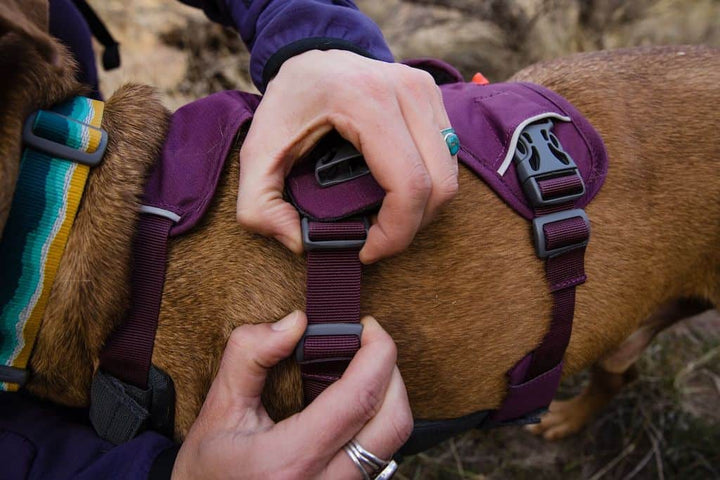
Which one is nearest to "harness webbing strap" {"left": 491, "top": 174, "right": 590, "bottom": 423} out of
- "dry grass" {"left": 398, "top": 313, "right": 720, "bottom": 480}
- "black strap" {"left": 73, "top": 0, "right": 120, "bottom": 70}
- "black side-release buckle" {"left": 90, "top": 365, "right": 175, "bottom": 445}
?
"black side-release buckle" {"left": 90, "top": 365, "right": 175, "bottom": 445}

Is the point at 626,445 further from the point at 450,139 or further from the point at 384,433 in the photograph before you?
the point at 450,139

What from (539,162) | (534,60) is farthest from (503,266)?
(534,60)

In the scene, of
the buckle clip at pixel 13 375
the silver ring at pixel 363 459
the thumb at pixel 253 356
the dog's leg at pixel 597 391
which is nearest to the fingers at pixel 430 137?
the thumb at pixel 253 356

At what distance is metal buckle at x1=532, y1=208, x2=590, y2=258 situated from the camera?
53.7 inches

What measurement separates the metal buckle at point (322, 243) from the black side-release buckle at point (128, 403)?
46 cm

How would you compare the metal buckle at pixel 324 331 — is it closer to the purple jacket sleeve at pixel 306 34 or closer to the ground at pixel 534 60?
the purple jacket sleeve at pixel 306 34

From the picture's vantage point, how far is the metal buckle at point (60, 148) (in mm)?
1126

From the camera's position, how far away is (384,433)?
3.82 ft

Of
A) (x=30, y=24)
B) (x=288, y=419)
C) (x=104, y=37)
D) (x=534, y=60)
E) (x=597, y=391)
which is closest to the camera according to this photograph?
(x=30, y=24)

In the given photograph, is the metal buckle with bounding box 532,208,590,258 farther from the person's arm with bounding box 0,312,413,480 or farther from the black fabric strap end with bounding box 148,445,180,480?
the black fabric strap end with bounding box 148,445,180,480

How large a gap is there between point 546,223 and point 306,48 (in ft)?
2.38

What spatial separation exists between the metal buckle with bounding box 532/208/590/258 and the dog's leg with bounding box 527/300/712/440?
1021 millimetres

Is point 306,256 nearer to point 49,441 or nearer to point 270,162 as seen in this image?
point 270,162

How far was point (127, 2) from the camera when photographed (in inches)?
160
